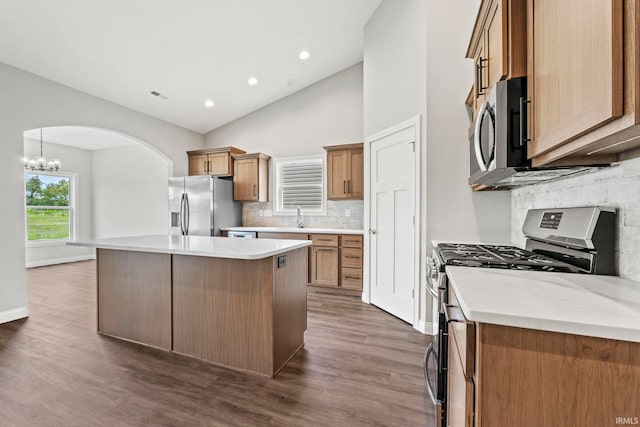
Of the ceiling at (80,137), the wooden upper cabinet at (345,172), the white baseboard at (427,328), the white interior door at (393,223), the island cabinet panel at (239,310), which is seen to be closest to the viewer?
the island cabinet panel at (239,310)

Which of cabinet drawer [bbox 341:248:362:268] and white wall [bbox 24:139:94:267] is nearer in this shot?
cabinet drawer [bbox 341:248:362:268]

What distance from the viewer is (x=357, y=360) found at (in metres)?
2.21

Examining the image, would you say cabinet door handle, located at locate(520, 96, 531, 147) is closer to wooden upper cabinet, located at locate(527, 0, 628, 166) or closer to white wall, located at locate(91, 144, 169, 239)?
wooden upper cabinet, located at locate(527, 0, 628, 166)

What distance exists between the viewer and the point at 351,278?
414 centimetres

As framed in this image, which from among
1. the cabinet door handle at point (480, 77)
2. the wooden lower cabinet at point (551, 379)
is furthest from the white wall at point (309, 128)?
the wooden lower cabinet at point (551, 379)

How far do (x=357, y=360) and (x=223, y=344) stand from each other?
1.09m

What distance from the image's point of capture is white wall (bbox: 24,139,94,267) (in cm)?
594

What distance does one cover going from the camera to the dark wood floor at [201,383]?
5.28 feet

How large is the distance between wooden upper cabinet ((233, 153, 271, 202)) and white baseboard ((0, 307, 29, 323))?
10.5 feet

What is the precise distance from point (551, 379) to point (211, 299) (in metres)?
2.09

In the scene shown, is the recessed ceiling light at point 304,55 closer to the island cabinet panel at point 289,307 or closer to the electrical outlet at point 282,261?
the island cabinet panel at point 289,307

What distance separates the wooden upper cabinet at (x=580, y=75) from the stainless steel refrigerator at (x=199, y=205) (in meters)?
4.72

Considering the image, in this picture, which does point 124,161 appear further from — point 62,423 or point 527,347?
point 527,347

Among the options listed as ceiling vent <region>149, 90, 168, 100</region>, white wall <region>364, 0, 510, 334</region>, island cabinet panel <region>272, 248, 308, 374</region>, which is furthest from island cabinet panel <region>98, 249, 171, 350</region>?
ceiling vent <region>149, 90, 168, 100</region>
